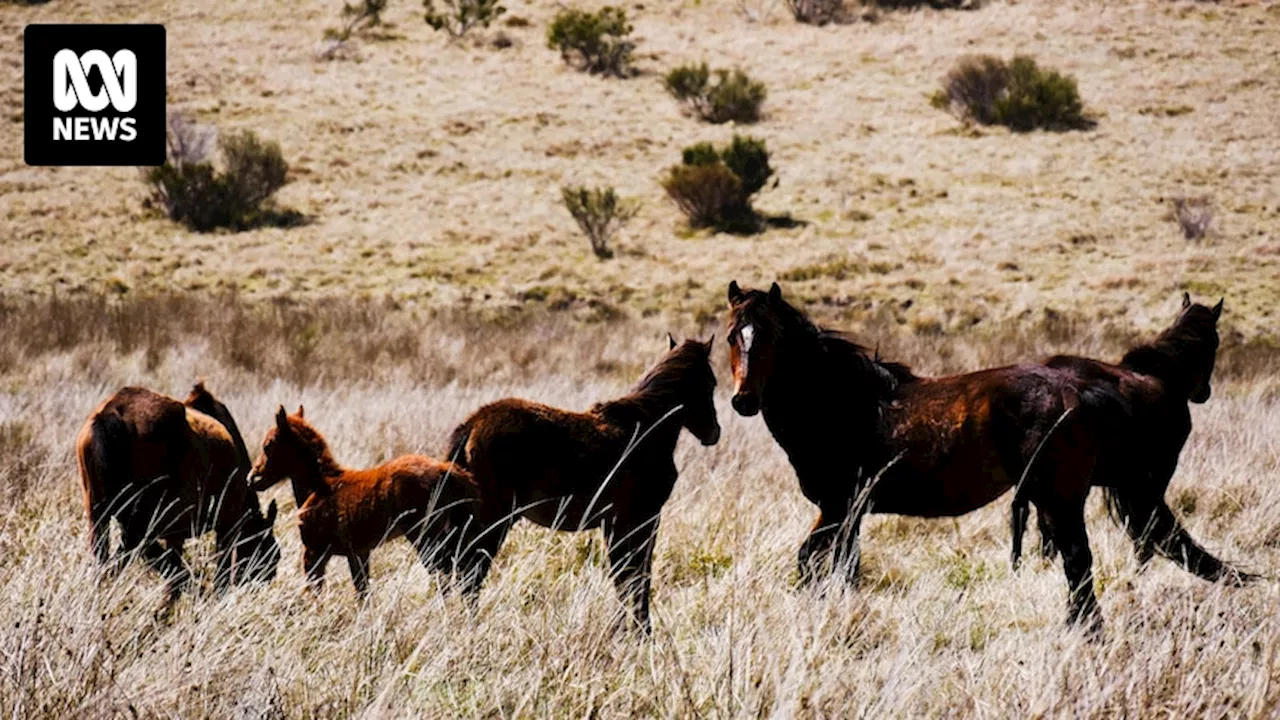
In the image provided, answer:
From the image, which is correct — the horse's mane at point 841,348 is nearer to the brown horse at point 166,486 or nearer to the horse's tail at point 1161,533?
the horse's tail at point 1161,533

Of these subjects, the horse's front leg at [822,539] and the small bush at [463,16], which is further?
the small bush at [463,16]

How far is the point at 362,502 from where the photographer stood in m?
4.35

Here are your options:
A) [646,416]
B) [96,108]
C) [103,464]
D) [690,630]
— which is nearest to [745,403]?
[646,416]

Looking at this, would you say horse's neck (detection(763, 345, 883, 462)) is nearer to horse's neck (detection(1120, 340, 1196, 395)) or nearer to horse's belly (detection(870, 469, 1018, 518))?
horse's belly (detection(870, 469, 1018, 518))

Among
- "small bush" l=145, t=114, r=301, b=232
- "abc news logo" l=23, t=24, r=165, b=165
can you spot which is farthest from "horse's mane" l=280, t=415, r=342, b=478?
"small bush" l=145, t=114, r=301, b=232

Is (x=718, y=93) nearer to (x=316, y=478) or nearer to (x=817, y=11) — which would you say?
(x=817, y=11)

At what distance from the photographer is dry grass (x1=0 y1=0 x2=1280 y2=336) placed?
2816cm

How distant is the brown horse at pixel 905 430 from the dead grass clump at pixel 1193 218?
27.7m

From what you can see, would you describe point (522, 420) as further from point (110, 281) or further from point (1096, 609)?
point (110, 281)

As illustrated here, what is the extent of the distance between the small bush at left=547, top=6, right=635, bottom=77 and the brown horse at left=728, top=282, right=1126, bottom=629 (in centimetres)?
4377

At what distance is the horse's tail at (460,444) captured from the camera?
441 cm

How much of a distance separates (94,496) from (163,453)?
268 millimetres

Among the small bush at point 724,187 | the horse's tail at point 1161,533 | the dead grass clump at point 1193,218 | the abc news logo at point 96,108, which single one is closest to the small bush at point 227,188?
the abc news logo at point 96,108

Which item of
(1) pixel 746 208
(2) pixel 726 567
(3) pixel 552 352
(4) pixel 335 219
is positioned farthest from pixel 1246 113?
(2) pixel 726 567
